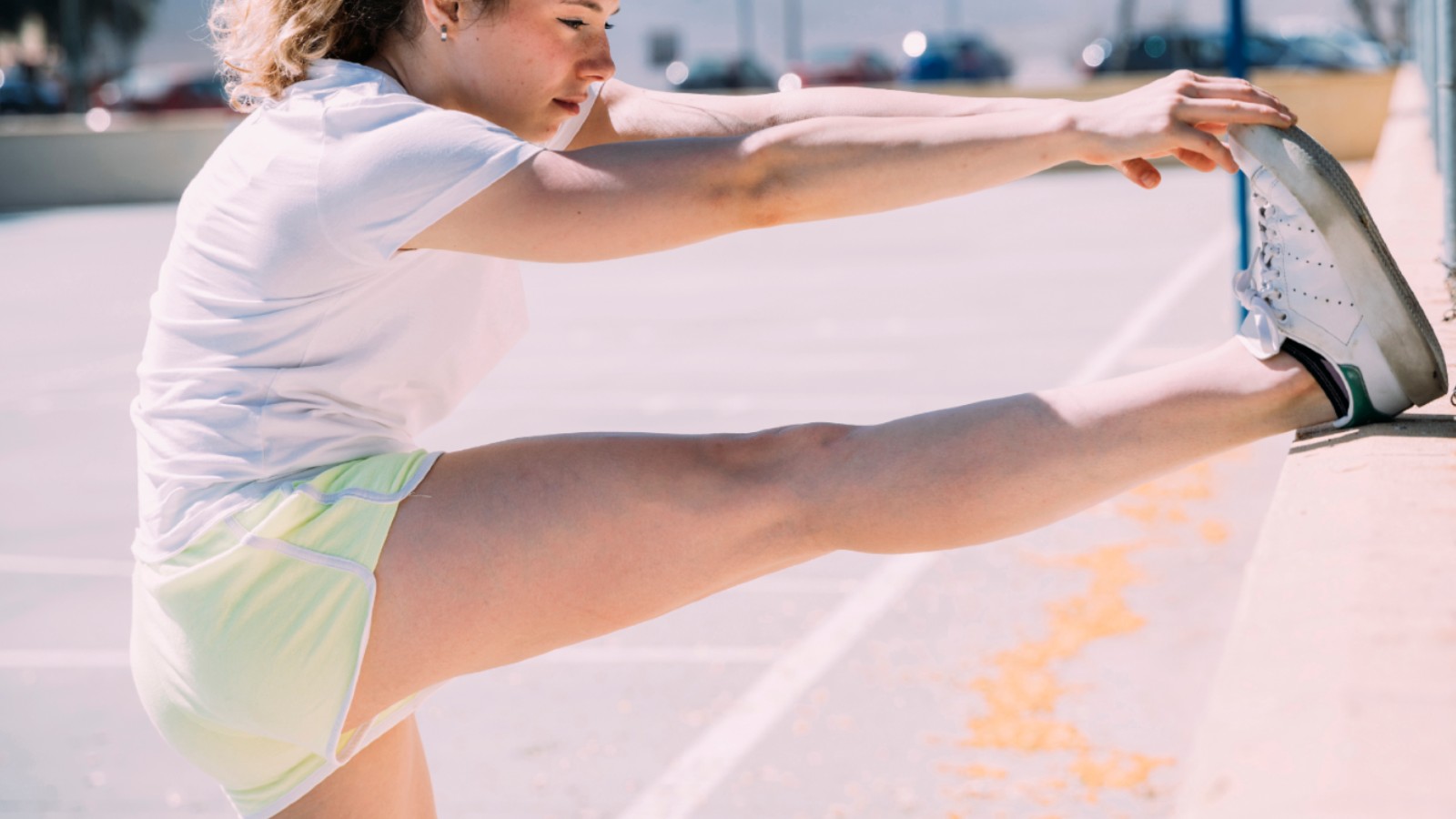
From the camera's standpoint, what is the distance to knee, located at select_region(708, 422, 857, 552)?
2107 millimetres

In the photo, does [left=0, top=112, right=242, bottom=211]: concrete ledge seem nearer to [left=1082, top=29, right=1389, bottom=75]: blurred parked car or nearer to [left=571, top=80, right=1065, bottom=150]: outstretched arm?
[left=1082, top=29, right=1389, bottom=75]: blurred parked car

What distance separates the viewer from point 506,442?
2242 millimetres

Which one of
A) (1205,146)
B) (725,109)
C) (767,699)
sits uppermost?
(1205,146)

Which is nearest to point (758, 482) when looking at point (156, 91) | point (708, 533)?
point (708, 533)

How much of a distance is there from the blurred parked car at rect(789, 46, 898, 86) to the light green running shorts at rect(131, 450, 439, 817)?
33.5m

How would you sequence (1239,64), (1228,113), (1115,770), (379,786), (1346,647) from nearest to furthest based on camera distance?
(1346,647), (1228,113), (379,786), (1115,770), (1239,64)

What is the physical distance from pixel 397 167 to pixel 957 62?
119 feet

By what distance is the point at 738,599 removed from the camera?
17.6 feet

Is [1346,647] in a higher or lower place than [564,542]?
higher

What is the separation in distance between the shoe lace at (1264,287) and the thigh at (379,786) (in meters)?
1.43

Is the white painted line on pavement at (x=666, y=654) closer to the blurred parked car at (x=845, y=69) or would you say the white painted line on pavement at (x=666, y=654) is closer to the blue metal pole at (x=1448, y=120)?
the blue metal pole at (x=1448, y=120)

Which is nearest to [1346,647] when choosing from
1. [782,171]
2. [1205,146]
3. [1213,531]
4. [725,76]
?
[1205,146]

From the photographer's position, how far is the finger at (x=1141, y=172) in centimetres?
216

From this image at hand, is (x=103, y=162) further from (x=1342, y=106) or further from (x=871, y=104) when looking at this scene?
(x=871, y=104)
